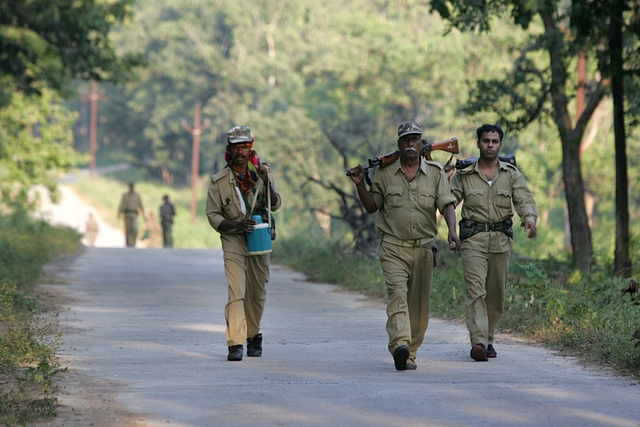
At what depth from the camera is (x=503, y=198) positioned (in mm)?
9820

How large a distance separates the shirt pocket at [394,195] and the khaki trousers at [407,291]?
335 mm

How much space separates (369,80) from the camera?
58.1m

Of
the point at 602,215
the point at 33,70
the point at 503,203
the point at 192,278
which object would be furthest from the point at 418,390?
the point at 602,215

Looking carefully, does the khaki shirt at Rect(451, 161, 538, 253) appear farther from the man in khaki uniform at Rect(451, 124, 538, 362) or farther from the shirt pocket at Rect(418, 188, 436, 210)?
the shirt pocket at Rect(418, 188, 436, 210)

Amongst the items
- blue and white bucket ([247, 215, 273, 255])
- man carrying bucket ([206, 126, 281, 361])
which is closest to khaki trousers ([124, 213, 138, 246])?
man carrying bucket ([206, 126, 281, 361])

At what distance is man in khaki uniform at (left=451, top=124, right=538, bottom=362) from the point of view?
32.0 feet

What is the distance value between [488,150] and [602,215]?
65726mm

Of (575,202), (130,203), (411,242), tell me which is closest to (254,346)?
(411,242)

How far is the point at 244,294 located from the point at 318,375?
1381 millimetres

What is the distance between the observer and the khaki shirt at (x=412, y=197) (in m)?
9.13

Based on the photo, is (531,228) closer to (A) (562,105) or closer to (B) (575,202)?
(B) (575,202)

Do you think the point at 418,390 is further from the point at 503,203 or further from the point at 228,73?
the point at 228,73

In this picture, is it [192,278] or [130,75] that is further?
[130,75]

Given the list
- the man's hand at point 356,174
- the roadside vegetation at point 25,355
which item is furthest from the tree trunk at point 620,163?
the roadside vegetation at point 25,355
